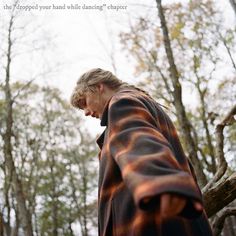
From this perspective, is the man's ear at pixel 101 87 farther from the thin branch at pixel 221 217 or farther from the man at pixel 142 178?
the thin branch at pixel 221 217

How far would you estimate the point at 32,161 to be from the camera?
69.7 feet

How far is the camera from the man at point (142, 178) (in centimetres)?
117

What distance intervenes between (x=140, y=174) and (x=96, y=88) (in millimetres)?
787

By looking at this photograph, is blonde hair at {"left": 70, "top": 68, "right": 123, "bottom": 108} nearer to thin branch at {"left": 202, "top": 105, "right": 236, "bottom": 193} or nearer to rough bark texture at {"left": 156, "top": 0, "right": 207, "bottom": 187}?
thin branch at {"left": 202, "top": 105, "right": 236, "bottom": 193}

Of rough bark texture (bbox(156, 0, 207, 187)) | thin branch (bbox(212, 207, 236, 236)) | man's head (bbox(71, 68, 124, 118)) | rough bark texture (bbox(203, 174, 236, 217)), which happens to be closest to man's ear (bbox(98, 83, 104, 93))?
man's head (bbox(71, 68, 124, 118))

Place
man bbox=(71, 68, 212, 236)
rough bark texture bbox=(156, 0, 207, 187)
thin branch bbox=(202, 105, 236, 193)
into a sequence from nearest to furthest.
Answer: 1. man bbox=(71, 68, 212, 236)
2. thin branch bbox=(202, 105, 236, 193)
3. rough bark texture bbox=(156, 0, 207, 187)

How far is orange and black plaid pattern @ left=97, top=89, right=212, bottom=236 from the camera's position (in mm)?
1182

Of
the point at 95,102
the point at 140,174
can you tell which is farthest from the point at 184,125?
the point at 140,174

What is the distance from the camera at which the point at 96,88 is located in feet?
6.28

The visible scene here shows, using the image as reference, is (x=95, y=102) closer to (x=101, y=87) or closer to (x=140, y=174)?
(x=101, y=87)

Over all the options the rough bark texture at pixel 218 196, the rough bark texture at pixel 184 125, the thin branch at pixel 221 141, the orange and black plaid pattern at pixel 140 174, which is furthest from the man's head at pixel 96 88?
the rough bark texture at pixel 184 125

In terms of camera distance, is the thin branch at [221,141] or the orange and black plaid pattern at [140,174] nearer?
the orange and black plaid pattern at [140,174]

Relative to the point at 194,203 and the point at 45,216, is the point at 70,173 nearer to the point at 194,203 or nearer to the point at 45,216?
the point at 45,216

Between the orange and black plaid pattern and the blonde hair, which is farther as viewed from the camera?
the blonde hair
